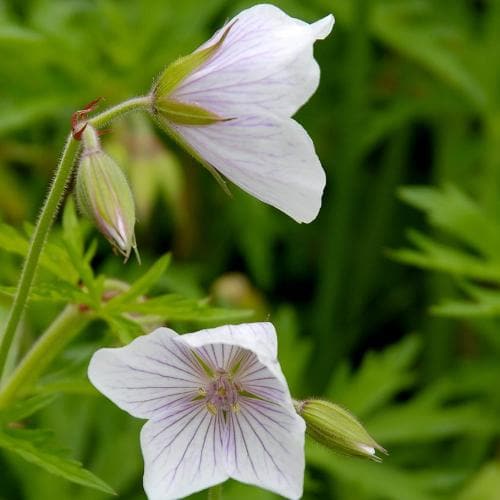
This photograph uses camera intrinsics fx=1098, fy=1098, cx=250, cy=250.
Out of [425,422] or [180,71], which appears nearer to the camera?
[180,71]

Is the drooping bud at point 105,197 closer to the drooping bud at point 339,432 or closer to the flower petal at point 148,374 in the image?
the flower petal at point 148,374

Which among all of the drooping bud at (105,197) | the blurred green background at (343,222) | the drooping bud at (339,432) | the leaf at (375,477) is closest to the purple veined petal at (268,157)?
the drooping bud at (105,197)

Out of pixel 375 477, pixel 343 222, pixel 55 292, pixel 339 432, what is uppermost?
pixel 343 222

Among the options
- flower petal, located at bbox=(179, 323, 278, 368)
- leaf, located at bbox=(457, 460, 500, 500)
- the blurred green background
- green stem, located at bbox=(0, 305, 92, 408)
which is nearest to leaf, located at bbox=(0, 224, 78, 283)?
green stem, located at bbox=(0, 305, 92, 408)

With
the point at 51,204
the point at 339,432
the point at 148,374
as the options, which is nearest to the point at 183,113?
the point at 51,204

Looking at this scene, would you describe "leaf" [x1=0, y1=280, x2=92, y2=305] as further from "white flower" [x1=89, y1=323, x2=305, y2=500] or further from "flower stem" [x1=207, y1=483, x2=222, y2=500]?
"flower stem" [x1=207, y1=483, x2=222, y2=500]

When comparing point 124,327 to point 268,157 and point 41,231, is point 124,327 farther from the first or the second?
point 268,157

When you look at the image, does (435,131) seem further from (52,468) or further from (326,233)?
(52,468)
